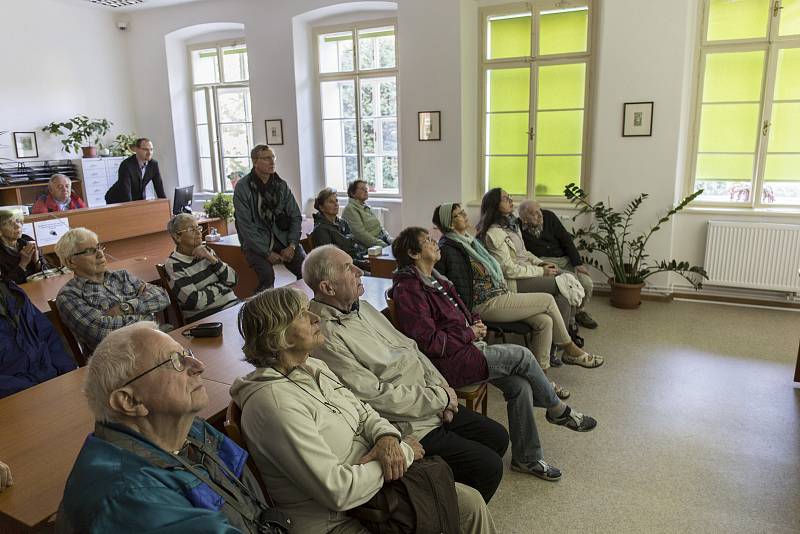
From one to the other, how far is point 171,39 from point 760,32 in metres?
7.48

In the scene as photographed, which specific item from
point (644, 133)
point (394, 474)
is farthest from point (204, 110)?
point (394, 474)

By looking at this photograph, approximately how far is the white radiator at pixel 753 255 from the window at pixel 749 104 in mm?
382

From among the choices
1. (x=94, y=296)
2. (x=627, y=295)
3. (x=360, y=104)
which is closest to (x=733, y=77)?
(x=627, y=295)

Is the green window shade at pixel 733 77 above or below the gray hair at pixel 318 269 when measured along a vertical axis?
above

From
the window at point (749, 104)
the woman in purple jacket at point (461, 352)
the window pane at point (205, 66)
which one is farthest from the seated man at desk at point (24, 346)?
the window pane at point (205, 66)

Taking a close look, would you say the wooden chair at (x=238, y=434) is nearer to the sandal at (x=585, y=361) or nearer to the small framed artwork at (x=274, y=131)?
the sandal at (x=585, y=361)

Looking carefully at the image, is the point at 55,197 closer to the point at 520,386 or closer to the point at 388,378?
the point at 388,378

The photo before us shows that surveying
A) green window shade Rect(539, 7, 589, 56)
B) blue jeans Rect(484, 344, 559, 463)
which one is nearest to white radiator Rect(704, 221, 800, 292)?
green window shade Rect(539, 7, 589, 56)

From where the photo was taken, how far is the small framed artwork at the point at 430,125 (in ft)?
20.2

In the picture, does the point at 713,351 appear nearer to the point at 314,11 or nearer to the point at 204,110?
the point at 314,11

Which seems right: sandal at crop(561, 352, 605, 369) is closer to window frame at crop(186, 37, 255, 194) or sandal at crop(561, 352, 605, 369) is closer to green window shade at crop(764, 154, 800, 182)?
green window shade at crop(764, 154, 800, 182)

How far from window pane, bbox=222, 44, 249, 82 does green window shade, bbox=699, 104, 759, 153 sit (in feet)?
19.7

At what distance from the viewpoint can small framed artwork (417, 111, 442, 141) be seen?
6.16 meters

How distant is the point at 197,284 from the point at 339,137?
4719 millimetres
